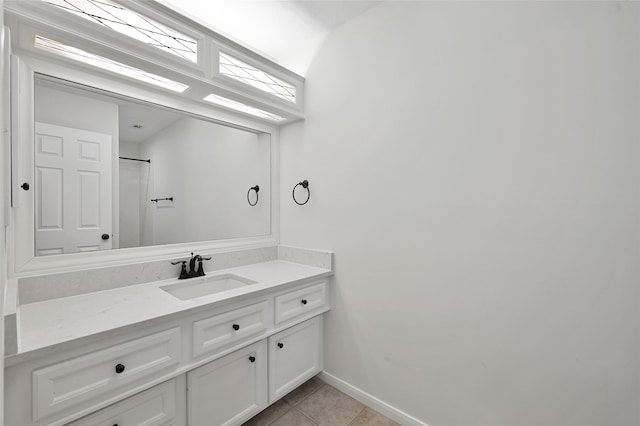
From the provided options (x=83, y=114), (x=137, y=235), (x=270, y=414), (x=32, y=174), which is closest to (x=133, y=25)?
(x=83, y=114)

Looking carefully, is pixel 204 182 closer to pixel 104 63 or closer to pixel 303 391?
pixel 104 63

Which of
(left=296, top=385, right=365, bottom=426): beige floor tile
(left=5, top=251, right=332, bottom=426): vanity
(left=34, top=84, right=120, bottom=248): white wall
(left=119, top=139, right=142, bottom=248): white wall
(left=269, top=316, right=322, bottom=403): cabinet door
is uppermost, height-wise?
(left=34, top=84, right=120, bottom=248): white wall

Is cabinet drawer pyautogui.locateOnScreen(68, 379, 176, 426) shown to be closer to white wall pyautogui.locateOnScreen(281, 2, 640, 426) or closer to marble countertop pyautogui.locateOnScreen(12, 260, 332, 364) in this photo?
marble countertop pyautogui.locateOnScreen(12, 260, 332, 364)

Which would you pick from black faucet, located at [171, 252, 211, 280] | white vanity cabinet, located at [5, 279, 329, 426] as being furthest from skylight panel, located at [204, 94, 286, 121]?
white vanity cabinet, located at [5, 279, 329, 426]

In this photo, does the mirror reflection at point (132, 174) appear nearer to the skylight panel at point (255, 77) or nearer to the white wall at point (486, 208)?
the skylight panel at point (255, 77)

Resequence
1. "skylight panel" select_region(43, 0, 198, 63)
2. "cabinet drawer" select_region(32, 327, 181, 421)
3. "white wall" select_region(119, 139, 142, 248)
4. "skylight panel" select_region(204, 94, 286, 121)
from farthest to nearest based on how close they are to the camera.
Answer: "skylight panel" select_region(204, 94, 286, 121) < "white wall" select_region(119, 139, 142, 248) < "skylight panel" select_region(43, 0, 198, 63) < "cabinet drawer" select_region(32, 327, 181, 421)

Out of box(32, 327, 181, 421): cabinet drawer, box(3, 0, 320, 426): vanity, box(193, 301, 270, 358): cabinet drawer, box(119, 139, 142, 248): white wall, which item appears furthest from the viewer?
box(119, 139, 142, 248): white wall

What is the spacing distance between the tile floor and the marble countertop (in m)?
0.84

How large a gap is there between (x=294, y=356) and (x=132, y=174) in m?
1.50

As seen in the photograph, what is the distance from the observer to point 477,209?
142 cm

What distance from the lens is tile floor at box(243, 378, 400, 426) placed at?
1703 millimetres

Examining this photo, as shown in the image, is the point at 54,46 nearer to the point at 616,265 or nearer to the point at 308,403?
the point at 308,403

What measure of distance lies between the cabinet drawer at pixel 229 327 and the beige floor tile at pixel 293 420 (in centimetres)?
59

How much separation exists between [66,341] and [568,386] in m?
1.96
